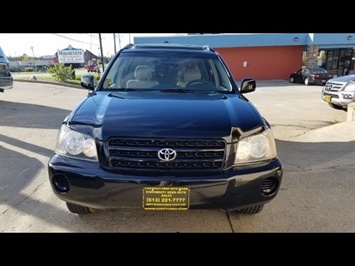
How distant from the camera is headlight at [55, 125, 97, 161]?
2.30 m

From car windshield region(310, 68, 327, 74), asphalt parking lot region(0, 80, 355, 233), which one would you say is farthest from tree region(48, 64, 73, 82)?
car windshield region(310, 68, 327, 74)

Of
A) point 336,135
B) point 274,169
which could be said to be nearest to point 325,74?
point 336,135

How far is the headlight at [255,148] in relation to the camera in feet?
7.65

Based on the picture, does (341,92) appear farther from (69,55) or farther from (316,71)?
(69,55)

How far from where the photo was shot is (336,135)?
242 inches

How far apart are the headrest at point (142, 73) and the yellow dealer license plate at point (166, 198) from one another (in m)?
1.71

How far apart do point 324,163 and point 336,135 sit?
6.59 ft

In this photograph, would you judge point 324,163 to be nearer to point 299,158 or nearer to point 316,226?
point 299,158

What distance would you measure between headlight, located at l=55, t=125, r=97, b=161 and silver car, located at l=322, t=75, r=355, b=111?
865cm

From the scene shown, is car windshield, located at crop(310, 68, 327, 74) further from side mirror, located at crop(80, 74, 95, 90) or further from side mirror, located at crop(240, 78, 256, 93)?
side mirror, located at crop(80, 74, 95, 90)

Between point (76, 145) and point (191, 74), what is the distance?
1788mm

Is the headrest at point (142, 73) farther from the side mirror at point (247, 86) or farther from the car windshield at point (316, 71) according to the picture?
the car windshield at point (316, 71)

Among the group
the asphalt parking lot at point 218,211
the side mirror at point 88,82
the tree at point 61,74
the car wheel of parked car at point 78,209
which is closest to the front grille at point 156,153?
the asphalt parking lot at point 218,211

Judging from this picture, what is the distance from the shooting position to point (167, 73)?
354 cm
